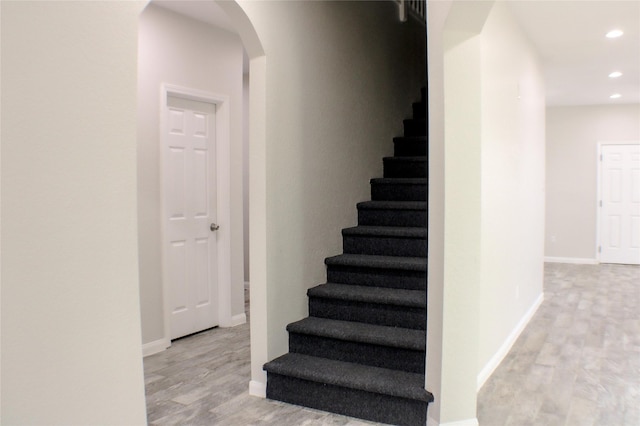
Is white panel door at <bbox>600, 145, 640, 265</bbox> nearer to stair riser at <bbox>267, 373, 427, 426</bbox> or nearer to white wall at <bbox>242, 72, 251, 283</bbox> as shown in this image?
white wall at <bbox>242, 72, 251, 283</bbox>

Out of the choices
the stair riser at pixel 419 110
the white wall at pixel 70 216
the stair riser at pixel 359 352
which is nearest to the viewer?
the white wall at pixel 70 216

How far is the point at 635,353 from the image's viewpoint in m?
3.94

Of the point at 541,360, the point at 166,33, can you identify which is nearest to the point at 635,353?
the point at 541,360

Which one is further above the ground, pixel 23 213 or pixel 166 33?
pixel 166 33

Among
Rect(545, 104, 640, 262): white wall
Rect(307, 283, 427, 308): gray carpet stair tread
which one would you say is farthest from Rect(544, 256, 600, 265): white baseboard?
Rect(307, 283, 427, 308): gray carpet stair tread

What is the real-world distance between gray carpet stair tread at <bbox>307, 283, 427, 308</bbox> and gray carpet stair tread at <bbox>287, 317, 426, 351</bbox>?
156 millimetres

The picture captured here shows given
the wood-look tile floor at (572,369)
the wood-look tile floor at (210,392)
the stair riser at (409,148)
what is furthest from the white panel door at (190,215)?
the wood-look tile floor at (572,369)

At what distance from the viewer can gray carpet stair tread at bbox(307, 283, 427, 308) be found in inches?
127

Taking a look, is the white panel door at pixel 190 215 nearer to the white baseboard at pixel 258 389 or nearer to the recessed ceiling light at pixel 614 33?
the white baseboard at pixel 258 389

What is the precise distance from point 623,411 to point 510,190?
5.51ft

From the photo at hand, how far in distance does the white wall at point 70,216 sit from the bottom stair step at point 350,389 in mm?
1018

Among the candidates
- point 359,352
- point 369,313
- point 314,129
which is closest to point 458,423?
point 359,352

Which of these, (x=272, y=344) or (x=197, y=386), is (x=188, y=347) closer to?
(x=197, y=386)

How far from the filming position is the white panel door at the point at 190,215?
425 cm
